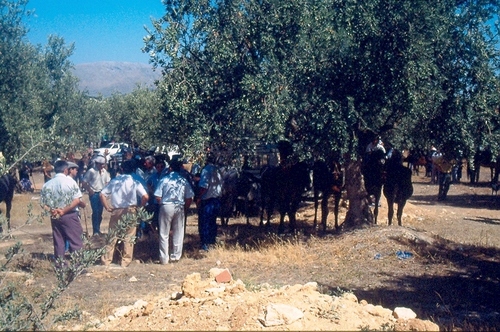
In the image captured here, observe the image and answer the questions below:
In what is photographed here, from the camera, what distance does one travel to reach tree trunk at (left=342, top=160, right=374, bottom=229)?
42.5 ft

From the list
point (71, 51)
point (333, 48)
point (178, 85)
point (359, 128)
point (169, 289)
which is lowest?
point (169, 289)

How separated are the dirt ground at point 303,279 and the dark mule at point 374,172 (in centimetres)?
170

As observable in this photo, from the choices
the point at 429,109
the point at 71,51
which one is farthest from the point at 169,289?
the point at 71,51

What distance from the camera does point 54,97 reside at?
954 inches

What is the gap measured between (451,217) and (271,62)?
29.7ft

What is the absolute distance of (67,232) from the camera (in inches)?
386

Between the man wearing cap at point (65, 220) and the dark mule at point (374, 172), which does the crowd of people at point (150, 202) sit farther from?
the dark mule at point (374, 172)

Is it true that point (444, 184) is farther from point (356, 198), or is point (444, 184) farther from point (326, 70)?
point (326, 70)

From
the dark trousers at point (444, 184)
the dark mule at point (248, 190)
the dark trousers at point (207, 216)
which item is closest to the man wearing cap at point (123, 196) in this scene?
the dark trousers at point (207, 216)

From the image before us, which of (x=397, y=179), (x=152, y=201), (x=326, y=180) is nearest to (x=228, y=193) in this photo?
(x=326, y=180)

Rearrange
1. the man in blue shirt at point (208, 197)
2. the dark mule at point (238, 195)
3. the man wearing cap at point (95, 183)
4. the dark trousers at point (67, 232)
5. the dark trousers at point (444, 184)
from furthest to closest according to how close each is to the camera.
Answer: the dark trousers at point (444, 184), the dark mule at point (238, 195), the man wearing cap at point (95, 183), the man in blue shirt at point (208, 197), the dark trousers at point (67, 232)

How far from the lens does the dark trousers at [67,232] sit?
32.0 feet

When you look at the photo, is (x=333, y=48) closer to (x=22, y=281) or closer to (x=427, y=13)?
(x=427, y=13)

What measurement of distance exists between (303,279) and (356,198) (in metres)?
3.71
